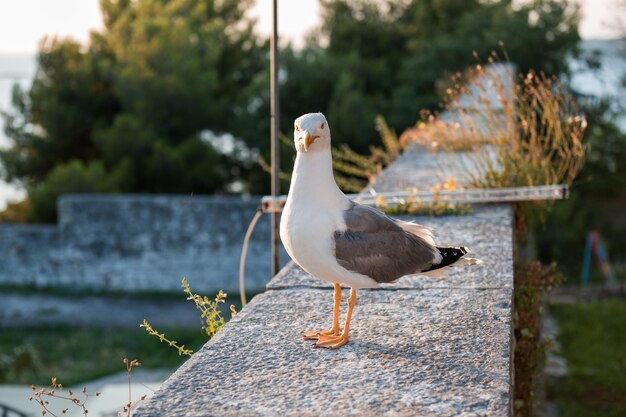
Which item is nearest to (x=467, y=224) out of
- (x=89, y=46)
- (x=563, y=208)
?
(x=563, y=208)

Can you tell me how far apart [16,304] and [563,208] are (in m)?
7.30

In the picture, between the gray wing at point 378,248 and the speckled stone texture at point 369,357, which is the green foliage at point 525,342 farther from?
the gray wing at point 378,248

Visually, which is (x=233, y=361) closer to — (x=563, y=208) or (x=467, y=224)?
(x=467, y=224)

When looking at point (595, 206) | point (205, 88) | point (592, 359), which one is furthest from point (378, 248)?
point (205, 88)

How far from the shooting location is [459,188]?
15.2ft

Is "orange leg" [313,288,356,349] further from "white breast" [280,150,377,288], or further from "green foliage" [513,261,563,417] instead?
"green foliage" [513,261,563,417]

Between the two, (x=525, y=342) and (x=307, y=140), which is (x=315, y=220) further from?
(x=525, y=342)

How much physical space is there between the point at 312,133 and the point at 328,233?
27 cm

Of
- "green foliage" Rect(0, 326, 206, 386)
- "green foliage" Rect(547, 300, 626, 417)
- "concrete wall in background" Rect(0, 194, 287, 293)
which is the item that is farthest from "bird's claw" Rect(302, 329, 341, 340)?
"concrete wall in background" Rect(0, 194, 287, 293)

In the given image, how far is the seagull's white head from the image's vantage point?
255 centimetres

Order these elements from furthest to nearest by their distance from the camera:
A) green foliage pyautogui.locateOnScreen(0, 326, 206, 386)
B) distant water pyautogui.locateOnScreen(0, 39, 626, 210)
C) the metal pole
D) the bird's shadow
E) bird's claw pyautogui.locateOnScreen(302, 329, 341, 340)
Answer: distant water pyautogui.locateOnScreen(0, 39, 626, 210) < green foliage pyautogui.locateOnScreen(0, 326, 206, 386) < the metal pole < bird's claw pyautogui.locateOnScreen(302, 329, 341, 340) < the bird's shadow

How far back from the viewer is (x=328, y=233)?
253 cm

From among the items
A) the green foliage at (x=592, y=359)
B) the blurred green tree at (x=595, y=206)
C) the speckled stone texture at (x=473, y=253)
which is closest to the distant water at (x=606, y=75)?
the blurred green tree at (x=595, y=206)

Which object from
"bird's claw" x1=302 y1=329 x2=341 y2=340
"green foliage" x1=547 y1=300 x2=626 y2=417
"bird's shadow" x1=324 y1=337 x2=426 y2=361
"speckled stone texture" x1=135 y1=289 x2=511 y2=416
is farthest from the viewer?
"green foliage" x1=547 y1=300 x2=626 y2=417
